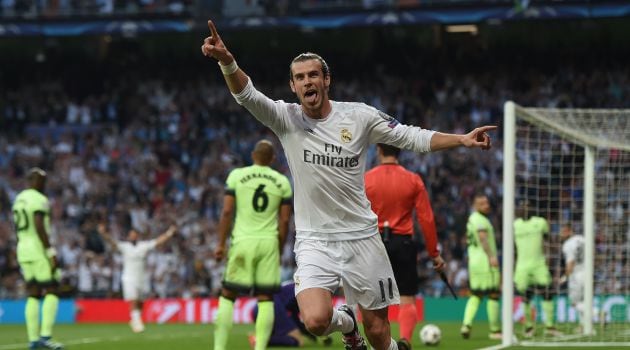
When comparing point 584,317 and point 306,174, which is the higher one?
point 306,174

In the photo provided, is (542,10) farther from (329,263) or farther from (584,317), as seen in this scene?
(329,263)

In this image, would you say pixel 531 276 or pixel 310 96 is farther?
pixel 531 276

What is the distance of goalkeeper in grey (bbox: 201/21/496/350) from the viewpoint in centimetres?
791

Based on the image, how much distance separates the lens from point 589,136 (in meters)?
16.8

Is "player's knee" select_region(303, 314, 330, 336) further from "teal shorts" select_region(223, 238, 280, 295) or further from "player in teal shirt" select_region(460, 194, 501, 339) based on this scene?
"player in teal shirt" select_region(460, 194, 501, 339)

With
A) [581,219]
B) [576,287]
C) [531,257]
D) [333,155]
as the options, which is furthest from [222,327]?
[581,219]

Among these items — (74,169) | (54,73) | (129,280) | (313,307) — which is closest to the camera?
(313,307)

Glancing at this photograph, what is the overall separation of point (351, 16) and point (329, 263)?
876 inches

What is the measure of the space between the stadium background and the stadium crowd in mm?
43

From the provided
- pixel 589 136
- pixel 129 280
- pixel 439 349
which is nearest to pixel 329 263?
pixel 439 349

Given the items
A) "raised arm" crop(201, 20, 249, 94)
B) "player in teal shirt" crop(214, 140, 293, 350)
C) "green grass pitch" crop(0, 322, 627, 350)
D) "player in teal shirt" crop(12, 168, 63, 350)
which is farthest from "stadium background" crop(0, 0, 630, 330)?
"raised arm" crop(201, 20, 249, 94)

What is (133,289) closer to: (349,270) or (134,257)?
(134,257)

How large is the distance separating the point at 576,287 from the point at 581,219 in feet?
10.4

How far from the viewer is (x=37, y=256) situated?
14.4 metres
